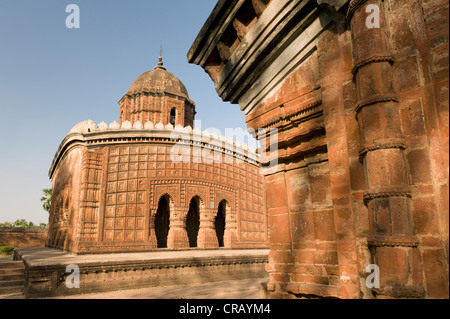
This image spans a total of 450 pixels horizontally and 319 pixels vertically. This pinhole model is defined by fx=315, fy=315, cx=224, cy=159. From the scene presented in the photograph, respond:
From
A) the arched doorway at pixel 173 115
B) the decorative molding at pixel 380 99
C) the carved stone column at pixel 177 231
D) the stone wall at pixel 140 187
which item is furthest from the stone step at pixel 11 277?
the arched doorway at pixel 173 115

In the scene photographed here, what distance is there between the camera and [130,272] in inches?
400

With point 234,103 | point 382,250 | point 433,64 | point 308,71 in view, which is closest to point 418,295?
Answer: point 382,250

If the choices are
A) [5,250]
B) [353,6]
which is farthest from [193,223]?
[353,6]

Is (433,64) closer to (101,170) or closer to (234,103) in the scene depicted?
(234,103)

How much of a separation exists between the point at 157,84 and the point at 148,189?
33.1ft

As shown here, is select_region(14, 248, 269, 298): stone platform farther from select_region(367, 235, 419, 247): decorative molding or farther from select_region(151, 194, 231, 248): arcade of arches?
select_region(367, 235, 419, 247): decorative molding

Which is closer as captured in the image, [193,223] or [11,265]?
[11,265]

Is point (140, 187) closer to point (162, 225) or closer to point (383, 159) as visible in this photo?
point (162, 225)

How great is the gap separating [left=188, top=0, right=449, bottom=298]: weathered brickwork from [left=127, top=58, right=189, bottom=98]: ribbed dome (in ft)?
63.5

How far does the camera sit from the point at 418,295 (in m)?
1.81

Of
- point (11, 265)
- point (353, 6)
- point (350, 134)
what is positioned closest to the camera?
point (353, 6)

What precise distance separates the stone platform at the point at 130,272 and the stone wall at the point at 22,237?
772 inches

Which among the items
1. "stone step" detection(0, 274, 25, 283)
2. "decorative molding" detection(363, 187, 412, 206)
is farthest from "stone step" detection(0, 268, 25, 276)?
"decorative molding" detection(363, 187, 412, 206)

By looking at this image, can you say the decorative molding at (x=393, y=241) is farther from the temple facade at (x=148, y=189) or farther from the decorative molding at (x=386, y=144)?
the temple facade at (x=148, y=189)
